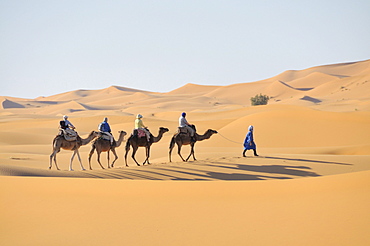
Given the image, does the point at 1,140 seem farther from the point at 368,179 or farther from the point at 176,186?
the point at 368,179

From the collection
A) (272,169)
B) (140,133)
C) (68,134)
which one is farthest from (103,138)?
(272,169)

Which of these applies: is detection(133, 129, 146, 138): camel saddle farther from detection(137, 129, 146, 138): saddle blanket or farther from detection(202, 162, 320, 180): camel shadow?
detection(202, 162, 320, 180): camel shadow

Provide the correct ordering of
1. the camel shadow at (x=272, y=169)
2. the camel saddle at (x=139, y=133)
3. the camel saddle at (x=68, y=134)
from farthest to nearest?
the camel saddle at (x=139, y=133) → the camel saddle at (x=68, y=134) → the camel shadow at (x=272, y=169)

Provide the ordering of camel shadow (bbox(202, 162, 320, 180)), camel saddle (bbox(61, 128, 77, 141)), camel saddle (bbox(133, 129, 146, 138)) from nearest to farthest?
camel shadow (bbox(202, 162, 320, 180)) < camel saddle (bbox(61, 128, 77, 141)) < camel saddle (bbox(133, 129, 146, 138))

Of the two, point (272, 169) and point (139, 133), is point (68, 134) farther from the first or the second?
point (272, 169)

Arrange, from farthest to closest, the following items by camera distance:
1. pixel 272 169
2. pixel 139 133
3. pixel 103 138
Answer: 1. pixel 139 133
2. pixel 103 138
3. pixel 272 169

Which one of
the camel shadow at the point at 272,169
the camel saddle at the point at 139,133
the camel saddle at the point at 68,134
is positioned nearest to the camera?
the camel shadow at the point at 272,169

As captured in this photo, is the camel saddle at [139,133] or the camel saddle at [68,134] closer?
the camel saddle at [68,134]

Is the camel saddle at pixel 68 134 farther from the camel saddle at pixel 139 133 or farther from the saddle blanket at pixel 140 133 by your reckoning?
the saddle blanket at pixel 140 133

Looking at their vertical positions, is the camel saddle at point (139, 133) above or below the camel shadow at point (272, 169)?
above

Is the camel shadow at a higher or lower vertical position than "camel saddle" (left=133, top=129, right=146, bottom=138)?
lower

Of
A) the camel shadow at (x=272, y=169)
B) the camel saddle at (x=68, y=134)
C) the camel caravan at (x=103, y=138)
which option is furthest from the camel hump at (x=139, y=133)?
the camel shadow at (x=272, y=169)

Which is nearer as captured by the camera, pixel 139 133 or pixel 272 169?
pixel 272 169

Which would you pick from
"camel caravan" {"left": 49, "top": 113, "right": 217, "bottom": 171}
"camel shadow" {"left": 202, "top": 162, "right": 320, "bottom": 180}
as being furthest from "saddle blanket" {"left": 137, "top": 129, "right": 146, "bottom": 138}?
"camel shadow" {"left": 202, "top": 162, "right": 320, "bottom": 180}
